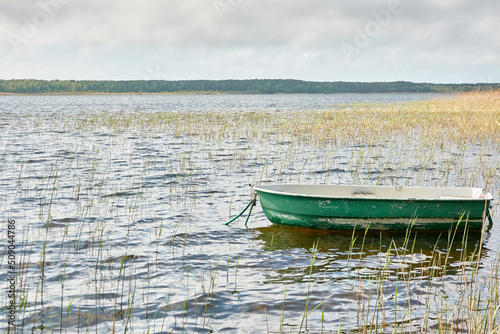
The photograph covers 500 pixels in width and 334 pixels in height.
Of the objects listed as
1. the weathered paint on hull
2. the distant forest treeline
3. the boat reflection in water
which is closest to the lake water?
the boat reflection in water

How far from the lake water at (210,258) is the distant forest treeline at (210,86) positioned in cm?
12335

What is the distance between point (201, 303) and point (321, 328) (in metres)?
1.60

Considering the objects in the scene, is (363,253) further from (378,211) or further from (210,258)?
(210,258)

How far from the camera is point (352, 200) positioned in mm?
8594

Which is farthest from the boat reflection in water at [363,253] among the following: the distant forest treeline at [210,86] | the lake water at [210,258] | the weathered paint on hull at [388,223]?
the distant forest treeline at [210,86]

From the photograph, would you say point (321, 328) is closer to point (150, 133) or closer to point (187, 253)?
point (187, 253)

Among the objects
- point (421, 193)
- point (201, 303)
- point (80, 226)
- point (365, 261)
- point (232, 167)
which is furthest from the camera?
point (232, 167)

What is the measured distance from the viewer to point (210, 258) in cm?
775

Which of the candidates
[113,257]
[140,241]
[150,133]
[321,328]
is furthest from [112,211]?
[150,133]

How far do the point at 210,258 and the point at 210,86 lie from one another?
149403mm

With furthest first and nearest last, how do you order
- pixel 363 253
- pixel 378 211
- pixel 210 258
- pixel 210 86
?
pixel 210 86 < pixel 378 211 < pixel 363 253 < pixel 210 258

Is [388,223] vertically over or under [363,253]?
over

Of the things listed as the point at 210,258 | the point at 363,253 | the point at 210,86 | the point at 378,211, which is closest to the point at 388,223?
the point at 378,211

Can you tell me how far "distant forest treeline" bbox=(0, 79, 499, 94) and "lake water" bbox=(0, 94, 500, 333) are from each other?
123 metres
